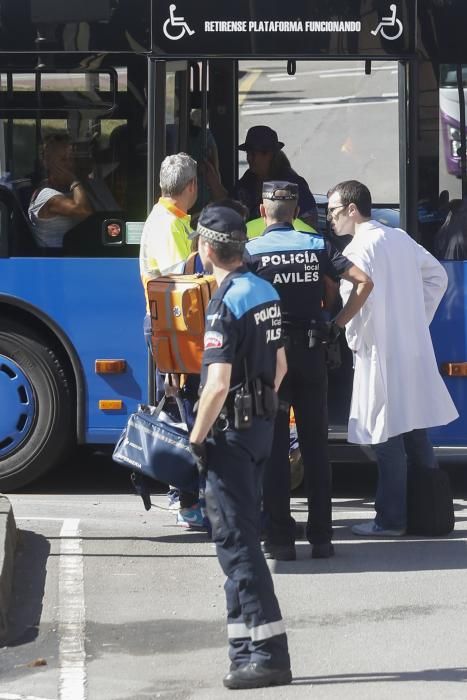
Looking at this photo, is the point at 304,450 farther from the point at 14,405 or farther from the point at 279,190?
the point at 14,405

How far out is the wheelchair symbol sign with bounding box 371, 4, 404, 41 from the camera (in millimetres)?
8141

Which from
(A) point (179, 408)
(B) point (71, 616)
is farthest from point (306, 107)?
(B) point (71, 616)

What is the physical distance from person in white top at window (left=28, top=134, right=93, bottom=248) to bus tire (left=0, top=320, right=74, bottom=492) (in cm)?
59

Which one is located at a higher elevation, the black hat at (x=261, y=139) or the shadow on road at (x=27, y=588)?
the black hat at (x=261, y=139)

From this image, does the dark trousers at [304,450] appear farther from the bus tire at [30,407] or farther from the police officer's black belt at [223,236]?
the bus tire at [30,407]

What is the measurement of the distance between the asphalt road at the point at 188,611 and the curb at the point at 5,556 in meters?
0.08

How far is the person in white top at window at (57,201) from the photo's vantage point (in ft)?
27.3

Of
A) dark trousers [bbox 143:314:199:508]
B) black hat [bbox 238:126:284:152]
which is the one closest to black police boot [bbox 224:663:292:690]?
dark trousers [bbox 143:314:199:508]

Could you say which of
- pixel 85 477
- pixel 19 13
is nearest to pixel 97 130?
pixel 19 13

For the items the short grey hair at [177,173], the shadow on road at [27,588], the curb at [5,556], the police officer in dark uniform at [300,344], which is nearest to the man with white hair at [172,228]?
the short grey hair at [177,173]

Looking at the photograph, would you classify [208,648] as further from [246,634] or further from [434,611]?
[434,611]

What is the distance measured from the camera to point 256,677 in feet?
17.1

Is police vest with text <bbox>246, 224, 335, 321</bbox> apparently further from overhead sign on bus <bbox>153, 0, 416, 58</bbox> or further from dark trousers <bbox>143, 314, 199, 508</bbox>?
overhead sign on bus <bbox>153, 0, 416, 58</bbox>

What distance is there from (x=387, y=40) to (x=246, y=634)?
4132 millimetres
